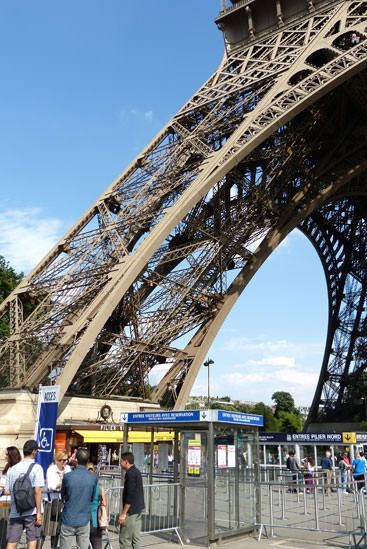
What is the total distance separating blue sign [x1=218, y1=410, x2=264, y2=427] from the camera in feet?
34.3

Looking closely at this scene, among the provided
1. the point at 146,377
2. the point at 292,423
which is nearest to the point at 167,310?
the point at 146,377

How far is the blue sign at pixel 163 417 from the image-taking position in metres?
10.5

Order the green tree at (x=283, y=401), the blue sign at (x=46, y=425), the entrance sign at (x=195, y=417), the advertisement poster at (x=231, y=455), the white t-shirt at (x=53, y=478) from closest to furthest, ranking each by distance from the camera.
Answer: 1. the white t-shirt at (x=53, y=478)
2. the blue sign at (x=46, y=425)
3. the entrance sign at (x=195, y=417)
4. the advertisement poster at (x=231, y=455)
5. the green tree at (x=283, y=401)

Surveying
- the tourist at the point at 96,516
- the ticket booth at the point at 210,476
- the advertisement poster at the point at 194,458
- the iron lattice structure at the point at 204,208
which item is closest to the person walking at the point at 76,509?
the tourist at the point at 96,516

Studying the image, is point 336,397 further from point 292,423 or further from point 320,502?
point 292,423

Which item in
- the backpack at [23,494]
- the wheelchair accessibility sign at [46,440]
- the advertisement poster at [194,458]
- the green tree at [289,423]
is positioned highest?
the green tree at [289,423]

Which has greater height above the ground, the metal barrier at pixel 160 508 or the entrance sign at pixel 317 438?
the entrance sign at pixel 317 438

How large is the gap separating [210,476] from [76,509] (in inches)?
150

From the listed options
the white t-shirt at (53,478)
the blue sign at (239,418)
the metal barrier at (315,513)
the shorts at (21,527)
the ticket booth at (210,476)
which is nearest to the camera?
the shorts at (21,527)

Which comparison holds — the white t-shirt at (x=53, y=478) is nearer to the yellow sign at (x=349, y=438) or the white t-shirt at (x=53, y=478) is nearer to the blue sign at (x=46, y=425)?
the blue sign at (x=46, y=425)

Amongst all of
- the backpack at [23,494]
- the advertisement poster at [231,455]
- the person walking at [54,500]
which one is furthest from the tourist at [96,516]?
the advertisement poster at [231,455]

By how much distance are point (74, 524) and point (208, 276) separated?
52.1ft

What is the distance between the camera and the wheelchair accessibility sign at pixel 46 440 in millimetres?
9266

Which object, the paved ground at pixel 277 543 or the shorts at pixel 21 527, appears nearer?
the shorts at pixel 21 527
